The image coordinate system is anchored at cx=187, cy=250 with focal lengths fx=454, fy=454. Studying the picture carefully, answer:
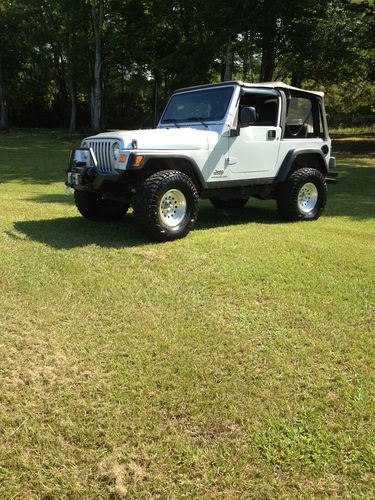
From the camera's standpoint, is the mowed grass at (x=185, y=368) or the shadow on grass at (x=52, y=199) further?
the shadow on grass at (x=52, y=199)

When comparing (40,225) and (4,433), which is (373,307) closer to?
(4,433)

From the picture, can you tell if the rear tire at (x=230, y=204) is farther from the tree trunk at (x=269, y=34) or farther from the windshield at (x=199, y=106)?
the tree trunk at (x=269, y=34)

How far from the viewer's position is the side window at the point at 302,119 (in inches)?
274

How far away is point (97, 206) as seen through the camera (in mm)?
6512

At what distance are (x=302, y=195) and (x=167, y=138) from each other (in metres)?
2.74

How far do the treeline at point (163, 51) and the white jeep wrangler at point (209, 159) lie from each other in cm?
1388

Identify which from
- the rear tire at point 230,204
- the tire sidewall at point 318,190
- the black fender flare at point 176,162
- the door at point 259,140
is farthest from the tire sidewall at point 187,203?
the rear tire at point 230,204

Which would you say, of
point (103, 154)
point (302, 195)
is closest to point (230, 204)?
point (302, 195)

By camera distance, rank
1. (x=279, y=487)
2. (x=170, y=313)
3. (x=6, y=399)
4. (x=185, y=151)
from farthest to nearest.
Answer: (x=185, y=151)
(x=170, y=313)
(x=6, y=399)
(x=279, y=487)

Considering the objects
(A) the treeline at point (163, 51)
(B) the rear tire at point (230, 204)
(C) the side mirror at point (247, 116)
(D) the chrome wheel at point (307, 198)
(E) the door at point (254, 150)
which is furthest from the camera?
(A) the treeline at point (163, 51)

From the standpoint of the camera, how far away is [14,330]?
3.40 metres

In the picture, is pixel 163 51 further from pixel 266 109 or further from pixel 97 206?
pixel 97 206

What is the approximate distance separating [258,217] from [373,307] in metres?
3.64

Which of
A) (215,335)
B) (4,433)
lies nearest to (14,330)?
(4,433)
